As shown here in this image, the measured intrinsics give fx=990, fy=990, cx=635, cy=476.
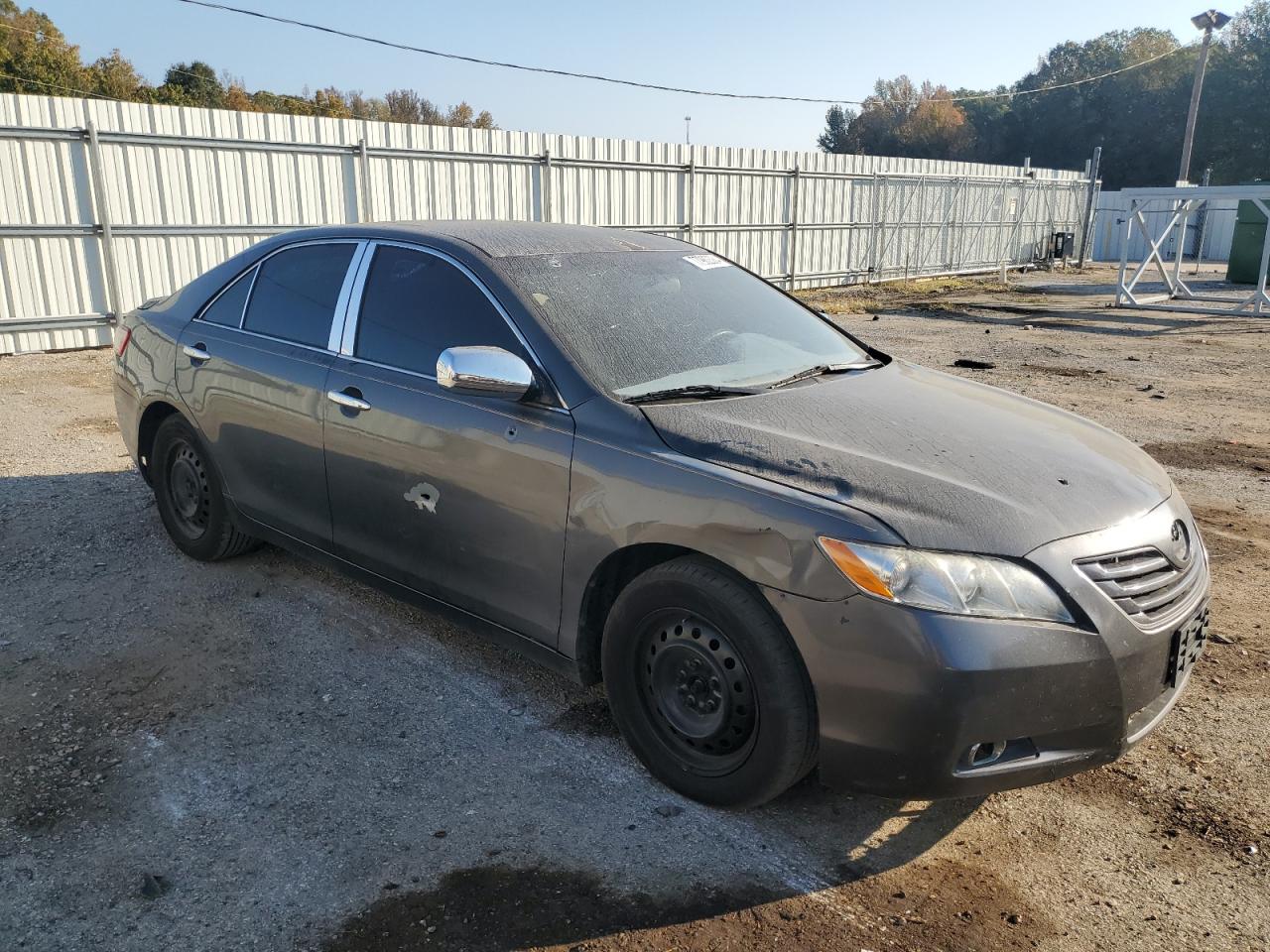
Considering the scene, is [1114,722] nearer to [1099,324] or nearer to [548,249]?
[548,249]

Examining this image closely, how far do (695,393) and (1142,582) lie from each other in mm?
1473

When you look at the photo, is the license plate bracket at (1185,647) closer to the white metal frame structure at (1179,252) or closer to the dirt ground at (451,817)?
the dirt ground at (451,817)

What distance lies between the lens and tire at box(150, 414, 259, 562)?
4801 mm

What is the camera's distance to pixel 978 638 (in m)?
2.49

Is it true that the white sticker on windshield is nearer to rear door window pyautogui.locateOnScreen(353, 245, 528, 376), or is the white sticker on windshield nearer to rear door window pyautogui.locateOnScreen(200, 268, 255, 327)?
rear door window pyautogui.locateOnScreen(353, 245, 528, 376)

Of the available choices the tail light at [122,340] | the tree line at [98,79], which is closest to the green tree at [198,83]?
the tree line at [98,79]

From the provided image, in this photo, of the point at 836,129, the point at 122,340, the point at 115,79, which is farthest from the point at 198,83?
the point at 122,340

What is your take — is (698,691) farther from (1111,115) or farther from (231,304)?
(1111,115)

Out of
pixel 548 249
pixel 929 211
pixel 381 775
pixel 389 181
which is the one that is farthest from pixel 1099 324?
pixel 381 775

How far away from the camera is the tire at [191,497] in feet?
15.8

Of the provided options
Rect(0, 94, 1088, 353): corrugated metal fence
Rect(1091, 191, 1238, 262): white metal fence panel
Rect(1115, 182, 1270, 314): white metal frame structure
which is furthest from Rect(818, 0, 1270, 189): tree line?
Rect(0, 94, 1088, 353): corrugated metal fence

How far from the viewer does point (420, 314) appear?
150 inches

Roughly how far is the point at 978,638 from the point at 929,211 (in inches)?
1041

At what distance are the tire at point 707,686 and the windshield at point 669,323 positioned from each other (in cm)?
74
